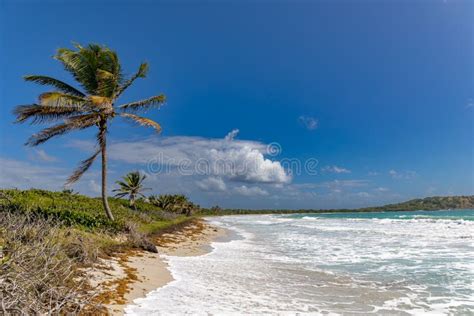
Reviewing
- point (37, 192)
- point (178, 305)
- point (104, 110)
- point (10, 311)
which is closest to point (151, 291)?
point (178, 305)

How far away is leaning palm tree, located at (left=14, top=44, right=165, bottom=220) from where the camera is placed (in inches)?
550

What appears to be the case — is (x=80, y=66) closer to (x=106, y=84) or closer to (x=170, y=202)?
(x=106, y=84)

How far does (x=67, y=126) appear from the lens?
14430mm

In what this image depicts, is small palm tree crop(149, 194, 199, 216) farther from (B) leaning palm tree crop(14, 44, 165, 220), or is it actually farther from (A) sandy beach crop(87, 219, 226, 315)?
(A) sandy beach crop(87, 219, 226, 315)

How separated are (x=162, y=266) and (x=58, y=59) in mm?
11053

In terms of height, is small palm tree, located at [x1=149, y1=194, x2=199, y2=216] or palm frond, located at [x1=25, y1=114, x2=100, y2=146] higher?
palm frond, located at [x1=25, y1=114, x2=100, y2=146]

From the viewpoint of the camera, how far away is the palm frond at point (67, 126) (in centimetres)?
1421

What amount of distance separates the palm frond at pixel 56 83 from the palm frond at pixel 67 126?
4.47ft

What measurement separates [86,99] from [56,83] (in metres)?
1.54

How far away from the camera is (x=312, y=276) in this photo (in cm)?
914

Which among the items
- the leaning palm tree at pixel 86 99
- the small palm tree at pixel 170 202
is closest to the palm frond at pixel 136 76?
the leaning palm tree at pixel 86 99

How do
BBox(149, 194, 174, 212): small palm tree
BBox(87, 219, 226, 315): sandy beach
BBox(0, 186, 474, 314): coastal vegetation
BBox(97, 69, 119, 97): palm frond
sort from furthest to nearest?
BBox(149, 194, 174, 212): small palm tree → BBox(97, 69, 119, 97): palm frond → BBox(87, 219, 226, 315): sandy beach → BBox(0, 186, 474, 314): coastal vegetation

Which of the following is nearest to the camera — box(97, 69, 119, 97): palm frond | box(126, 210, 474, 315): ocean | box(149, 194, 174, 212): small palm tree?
box(126, 210, 474, 315): ocean

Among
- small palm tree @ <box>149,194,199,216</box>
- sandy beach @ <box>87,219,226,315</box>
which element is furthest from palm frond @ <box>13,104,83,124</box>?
small palm tree @ <box>149,194,199,216</box>
